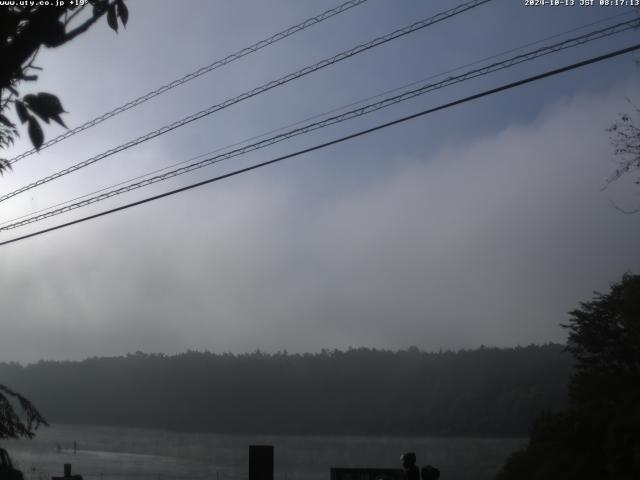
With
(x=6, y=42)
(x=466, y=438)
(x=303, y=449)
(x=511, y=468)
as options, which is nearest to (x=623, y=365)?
(x=511, y=468)

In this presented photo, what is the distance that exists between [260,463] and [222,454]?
375 feet

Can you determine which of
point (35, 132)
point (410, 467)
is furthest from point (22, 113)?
point (410, 467)

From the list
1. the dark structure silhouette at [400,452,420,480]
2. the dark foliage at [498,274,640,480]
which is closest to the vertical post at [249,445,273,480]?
the dark structure silhouette at [400,452,420,480]

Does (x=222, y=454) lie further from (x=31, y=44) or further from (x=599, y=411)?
(x=31, y=44)

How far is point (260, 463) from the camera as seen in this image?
39.2 feet

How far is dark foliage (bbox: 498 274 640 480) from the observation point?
3294 centimetres

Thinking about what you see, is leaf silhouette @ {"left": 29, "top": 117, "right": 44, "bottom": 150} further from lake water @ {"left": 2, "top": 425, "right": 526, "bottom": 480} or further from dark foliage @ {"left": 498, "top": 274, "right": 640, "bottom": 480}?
lake water @ {"left": 2, "top": 425, "right": 526, "bottom": 480}

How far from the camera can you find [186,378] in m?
192

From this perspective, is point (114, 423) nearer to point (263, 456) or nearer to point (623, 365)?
point (623, 365)

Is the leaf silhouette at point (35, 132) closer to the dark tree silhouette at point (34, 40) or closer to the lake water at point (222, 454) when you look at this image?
the dark tree silhouette at point (34, 40)

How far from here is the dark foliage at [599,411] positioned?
3294 centimetres

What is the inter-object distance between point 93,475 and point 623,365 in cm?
5321

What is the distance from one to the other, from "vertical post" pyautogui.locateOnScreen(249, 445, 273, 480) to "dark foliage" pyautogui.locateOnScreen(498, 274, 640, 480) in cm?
2380

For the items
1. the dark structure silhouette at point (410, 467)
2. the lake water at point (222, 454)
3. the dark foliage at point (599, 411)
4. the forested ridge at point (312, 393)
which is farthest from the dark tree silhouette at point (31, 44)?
the forested ridge at point (312, 393)
